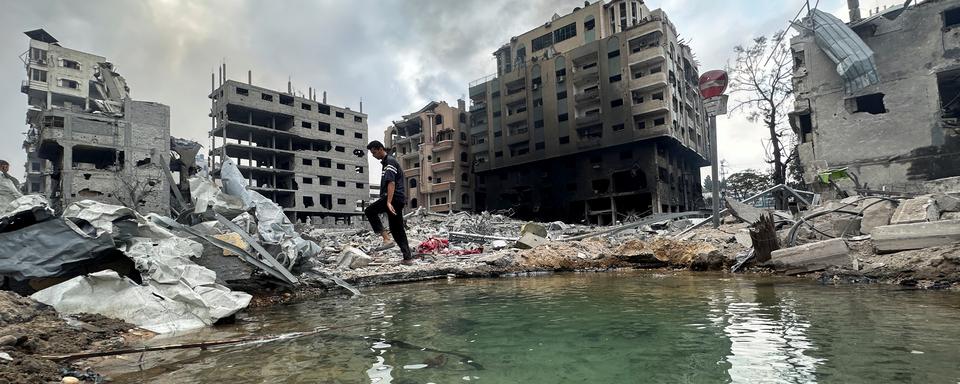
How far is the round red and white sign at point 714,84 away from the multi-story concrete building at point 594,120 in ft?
81.9

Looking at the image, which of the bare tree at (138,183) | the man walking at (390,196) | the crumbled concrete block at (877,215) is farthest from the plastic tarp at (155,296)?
the bare tree at (138,183)

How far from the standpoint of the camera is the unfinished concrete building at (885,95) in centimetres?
1861

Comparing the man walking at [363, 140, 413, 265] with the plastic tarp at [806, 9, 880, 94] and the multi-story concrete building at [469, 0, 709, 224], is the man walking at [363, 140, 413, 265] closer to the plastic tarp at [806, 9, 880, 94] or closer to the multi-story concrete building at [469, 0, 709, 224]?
the plastic tarp at [806, 9, 880, 94]

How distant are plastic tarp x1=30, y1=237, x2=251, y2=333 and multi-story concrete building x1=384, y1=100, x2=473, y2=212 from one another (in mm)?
41806

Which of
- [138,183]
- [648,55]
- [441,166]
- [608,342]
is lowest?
[608,342]

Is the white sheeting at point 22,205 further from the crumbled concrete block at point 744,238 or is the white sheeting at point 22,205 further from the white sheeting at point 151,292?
the crumbled concrete block at point 744,238

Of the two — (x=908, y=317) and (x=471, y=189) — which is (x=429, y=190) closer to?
(x=471, y=189)

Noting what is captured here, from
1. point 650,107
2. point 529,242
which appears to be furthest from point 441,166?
point 529,242

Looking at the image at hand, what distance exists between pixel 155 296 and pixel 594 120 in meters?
36.3

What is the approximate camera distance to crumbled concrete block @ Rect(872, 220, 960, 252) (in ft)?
17.0

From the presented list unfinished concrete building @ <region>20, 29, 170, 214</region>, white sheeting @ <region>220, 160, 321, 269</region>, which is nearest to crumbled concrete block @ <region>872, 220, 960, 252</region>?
white sheeting @ <region>220, 160, 321, 269</region>

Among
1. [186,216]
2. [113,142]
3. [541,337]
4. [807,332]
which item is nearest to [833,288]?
[807,332]

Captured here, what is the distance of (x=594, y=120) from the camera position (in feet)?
121

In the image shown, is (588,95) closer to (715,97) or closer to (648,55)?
(648,55)
